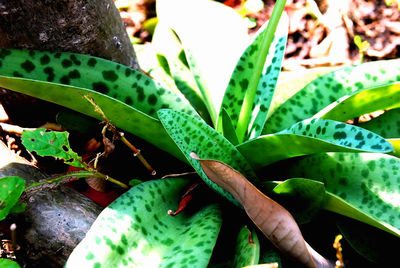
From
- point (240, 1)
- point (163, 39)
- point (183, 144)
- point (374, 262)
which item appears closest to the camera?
point (183, 144)

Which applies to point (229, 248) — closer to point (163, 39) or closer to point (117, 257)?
point (117, 257)

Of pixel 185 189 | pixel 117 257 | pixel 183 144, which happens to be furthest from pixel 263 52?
pixel 117 257

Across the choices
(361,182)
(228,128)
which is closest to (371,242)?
(361,182)

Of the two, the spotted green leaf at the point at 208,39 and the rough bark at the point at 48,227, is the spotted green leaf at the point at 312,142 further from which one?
the rough bark at the point at 48,227

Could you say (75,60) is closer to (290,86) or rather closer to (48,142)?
(48,142)

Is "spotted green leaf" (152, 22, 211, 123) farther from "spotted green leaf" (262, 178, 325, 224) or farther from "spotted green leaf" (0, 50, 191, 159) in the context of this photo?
"spotted green leaf" (262, 178, 325, 224)

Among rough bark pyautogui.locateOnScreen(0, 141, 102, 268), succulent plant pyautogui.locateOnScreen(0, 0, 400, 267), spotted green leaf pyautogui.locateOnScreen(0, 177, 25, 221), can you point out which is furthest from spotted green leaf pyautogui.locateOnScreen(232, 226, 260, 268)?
spotted green leaf pyautogui.locateOnScreen(0, 177, 25, 221)
